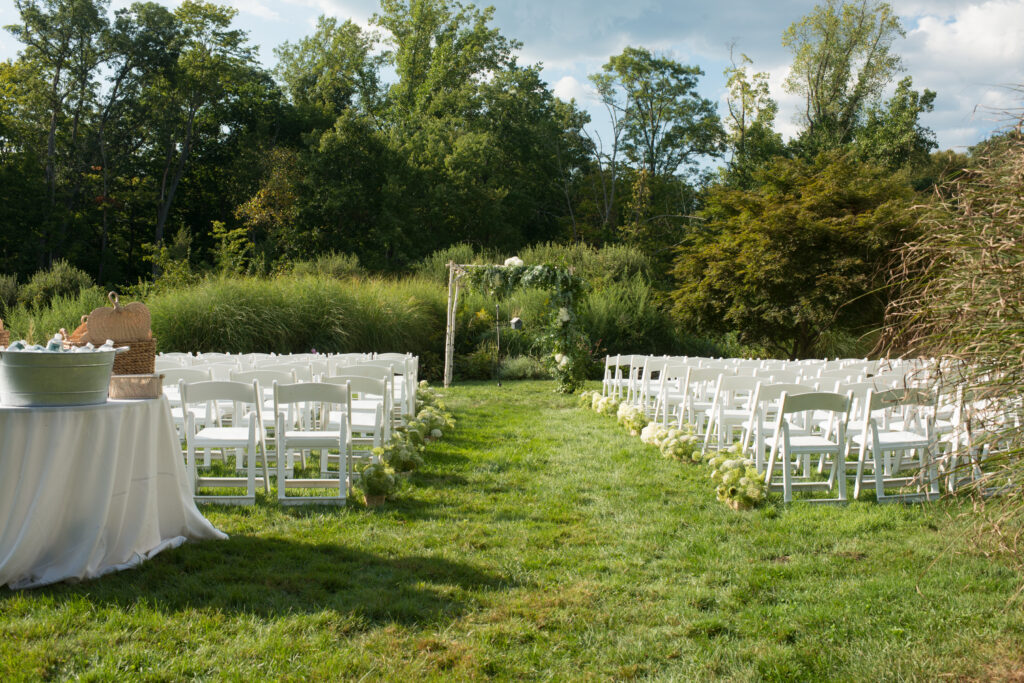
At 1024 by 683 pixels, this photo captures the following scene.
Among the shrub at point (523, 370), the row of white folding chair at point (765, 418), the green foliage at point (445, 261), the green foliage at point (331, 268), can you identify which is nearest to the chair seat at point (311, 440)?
the row of white folding chair at point (765, 418)

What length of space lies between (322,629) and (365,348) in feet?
45.6

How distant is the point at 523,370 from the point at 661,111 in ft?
77.2

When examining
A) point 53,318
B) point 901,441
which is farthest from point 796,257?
point 53,318

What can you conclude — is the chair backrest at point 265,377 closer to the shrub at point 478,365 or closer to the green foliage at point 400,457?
the green foliage at point 400,457

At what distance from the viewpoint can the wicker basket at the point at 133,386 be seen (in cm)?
411

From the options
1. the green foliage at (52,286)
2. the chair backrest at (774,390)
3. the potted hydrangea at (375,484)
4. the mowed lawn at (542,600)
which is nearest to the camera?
the mowed lawn at (542,600)

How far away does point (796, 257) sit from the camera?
16.5 m

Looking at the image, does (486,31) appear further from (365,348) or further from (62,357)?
(62,357)

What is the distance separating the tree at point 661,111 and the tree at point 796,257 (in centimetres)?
1839

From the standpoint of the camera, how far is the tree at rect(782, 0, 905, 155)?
33.1m

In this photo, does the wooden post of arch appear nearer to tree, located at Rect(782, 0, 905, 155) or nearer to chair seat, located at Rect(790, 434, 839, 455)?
chair seat, located at Rect(790, 434, 839, 455)

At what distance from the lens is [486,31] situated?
37.6 m

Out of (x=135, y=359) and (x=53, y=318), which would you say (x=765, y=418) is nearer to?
(x=135, y=359)

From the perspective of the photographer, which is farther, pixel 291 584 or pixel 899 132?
pixel 899 132
